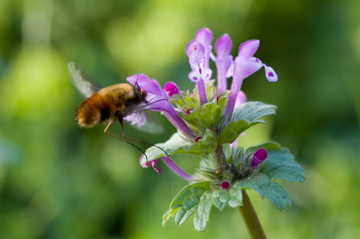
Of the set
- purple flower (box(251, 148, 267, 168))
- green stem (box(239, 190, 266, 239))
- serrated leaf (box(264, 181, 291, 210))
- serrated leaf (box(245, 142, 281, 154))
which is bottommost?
green stem (box(239, 190, 266, 239))

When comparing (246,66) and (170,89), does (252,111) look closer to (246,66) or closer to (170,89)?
(246,66)

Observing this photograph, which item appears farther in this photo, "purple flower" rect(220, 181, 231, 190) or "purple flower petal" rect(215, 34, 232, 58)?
"purple flower petal" rect(215, 34, 232, 58)

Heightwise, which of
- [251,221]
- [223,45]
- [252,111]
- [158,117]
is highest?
[158,117]

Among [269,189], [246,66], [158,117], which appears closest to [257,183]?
[269,189]

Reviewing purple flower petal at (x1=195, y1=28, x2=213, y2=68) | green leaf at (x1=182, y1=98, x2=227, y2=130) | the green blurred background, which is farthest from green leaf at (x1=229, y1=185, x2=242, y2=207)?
the green blurred background

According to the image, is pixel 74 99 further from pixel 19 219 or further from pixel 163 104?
pixel 163 104

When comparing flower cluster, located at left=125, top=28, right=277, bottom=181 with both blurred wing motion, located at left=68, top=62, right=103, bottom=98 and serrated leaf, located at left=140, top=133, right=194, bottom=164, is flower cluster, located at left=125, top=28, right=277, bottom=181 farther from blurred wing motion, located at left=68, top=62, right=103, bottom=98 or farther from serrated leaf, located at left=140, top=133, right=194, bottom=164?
blurred wing motion, located at left=68, top=62, right=103, bottom=98

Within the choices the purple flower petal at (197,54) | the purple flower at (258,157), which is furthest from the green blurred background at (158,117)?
the purple flower petal at (197,54)
